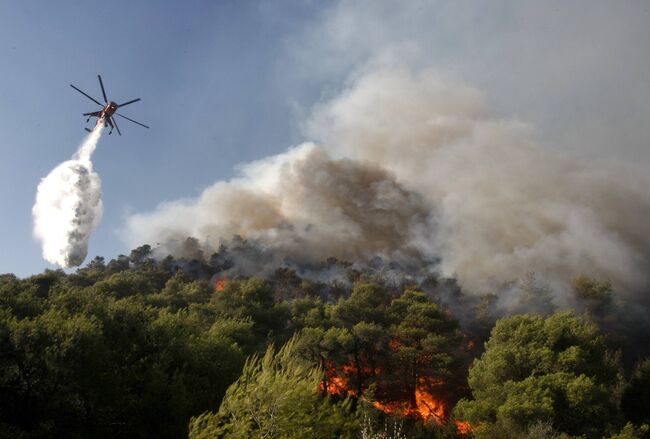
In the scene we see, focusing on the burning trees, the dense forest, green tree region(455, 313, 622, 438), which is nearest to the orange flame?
the dense forest

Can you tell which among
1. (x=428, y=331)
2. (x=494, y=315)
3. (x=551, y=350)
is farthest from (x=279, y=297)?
(x=551, y=350)

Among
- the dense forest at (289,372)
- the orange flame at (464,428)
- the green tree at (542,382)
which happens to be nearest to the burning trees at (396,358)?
the dense forest at (289,372)

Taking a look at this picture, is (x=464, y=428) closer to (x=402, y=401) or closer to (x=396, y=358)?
(x=402, y=401)

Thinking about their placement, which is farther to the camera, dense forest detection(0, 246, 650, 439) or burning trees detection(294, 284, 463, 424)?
Answer: burning trees detection(294, 284, 463, 424)

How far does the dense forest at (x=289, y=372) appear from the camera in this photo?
21047mm

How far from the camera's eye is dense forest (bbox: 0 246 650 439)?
2105 cm

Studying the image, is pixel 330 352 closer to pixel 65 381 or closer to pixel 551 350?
pixel 551 350

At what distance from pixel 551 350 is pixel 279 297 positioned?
213ft

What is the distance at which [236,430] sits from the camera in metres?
16.1

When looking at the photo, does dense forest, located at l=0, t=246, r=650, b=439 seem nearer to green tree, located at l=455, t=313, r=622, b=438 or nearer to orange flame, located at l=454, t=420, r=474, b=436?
green tree, located at l=455, t=313, r=622, b=438

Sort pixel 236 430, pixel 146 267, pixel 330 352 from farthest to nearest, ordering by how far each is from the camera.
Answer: pixel 146 267, pixel 330 352, pixel 236 430

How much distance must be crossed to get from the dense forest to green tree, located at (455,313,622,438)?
4.0 inches

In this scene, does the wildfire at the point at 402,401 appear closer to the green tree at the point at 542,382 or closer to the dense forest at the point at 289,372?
the dense forest at the point at 289,372

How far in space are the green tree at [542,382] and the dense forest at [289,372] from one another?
10 cm
